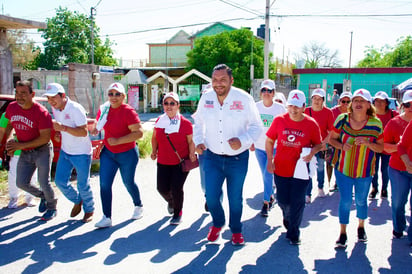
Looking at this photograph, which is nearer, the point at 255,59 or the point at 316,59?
the point at 255,59

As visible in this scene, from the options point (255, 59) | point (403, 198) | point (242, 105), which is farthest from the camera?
point (255, 59)

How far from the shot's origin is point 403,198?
4652 millimetres

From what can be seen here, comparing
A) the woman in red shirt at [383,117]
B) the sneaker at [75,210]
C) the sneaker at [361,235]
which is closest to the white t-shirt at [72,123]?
the sneaker at [75,210]

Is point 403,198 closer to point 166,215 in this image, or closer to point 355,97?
point 355,97

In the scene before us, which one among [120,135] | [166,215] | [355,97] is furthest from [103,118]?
[355,97]

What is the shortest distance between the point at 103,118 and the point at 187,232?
188 cm

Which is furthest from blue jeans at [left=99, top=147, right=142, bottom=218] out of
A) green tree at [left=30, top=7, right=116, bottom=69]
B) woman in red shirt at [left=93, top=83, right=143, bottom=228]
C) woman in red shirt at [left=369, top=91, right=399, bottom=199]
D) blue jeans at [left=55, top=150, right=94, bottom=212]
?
green tree at [left=30, top=7, right=116, bottom=69]

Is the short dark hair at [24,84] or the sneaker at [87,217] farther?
the sneaker at [87,217]

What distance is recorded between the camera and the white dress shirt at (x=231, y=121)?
14.2ft

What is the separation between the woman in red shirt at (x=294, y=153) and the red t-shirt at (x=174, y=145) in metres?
1.34

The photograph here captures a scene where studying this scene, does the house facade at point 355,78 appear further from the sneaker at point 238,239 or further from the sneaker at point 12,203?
the sneaker at point 12,203

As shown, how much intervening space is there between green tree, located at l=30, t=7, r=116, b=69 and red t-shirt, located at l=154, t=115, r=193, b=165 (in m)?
45.5

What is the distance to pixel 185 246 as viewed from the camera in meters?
4.52

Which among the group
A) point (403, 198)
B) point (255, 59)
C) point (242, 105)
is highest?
point (255, 59)
